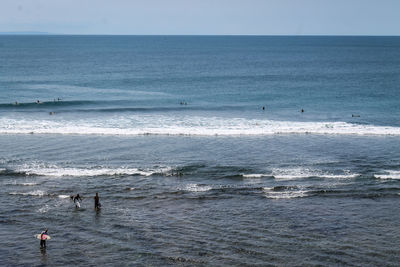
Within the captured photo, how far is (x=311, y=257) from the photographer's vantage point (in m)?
23.8

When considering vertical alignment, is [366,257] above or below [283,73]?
below

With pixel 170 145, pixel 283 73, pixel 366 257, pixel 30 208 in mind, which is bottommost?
pixel 366 257

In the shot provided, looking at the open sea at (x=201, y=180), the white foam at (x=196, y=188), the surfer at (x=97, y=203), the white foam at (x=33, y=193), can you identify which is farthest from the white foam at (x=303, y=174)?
the white foam at (x=33, y=193)

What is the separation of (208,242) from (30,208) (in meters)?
12.5

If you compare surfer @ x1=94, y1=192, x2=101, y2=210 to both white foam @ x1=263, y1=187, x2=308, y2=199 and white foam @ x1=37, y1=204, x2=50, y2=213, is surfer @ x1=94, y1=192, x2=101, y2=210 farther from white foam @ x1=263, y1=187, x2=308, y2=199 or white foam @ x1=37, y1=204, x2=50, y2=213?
white foam @ x1=263, y1=187, x2=308, y2=199

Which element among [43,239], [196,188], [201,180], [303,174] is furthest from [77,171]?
[303,174]

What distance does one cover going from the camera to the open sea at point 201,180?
2488 cm

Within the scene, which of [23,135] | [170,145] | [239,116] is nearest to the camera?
[170,145]

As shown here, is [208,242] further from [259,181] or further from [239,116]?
[239,116]

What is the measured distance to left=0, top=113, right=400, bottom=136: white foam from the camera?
53750mm

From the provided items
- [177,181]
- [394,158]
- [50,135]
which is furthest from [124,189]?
[394,158]

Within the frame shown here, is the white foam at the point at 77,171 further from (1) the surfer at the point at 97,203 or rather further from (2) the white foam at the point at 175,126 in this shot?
(2) the white foam at the point at 175,126

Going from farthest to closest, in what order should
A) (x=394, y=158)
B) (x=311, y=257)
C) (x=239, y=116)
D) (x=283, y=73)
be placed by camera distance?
(x=283, y=73), (x=239, y=116), (x=394, y=158), (x=311, y=257)

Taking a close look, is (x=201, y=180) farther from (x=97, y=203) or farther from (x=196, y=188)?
(x=97, y=203)
